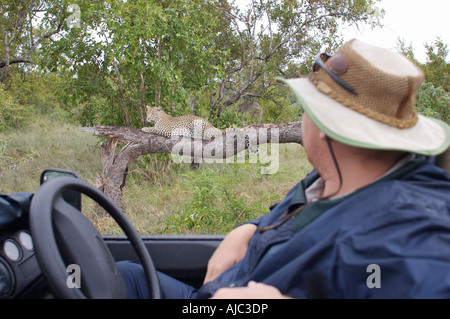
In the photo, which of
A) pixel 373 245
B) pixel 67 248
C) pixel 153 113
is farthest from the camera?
pixel 153 113

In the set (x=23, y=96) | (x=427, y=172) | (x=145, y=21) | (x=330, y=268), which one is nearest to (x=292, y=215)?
(x=330, y=268)

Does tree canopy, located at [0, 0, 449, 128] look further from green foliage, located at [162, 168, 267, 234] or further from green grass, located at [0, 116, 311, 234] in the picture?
green foliage, located at [162, 168, 267, 234]

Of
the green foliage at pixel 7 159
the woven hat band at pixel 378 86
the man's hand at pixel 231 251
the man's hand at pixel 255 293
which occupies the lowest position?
the green foliage at pixel 7 159

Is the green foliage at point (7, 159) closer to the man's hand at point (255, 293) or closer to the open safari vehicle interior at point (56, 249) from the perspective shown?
the open safari vehicle interior at point (56, 249)

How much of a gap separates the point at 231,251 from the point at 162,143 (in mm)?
4222

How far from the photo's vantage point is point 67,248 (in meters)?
1.34

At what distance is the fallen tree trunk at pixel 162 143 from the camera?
5449 millimetres

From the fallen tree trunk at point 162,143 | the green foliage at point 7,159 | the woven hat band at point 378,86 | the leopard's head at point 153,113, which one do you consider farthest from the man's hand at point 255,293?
the leopard's head at point 153,113

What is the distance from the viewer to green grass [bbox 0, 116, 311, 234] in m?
3.89

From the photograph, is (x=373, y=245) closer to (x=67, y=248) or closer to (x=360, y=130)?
(x=360, y=130)

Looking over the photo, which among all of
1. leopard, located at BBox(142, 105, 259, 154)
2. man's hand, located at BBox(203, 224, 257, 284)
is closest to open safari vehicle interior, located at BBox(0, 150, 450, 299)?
man's hand, located at BBox(203, 224, 257, 284)

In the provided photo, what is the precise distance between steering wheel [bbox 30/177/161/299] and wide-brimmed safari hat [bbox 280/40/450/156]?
88cm

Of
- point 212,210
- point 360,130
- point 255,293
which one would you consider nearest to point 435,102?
point 212,210

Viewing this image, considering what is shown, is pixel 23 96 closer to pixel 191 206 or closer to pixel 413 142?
pixel 191 206
